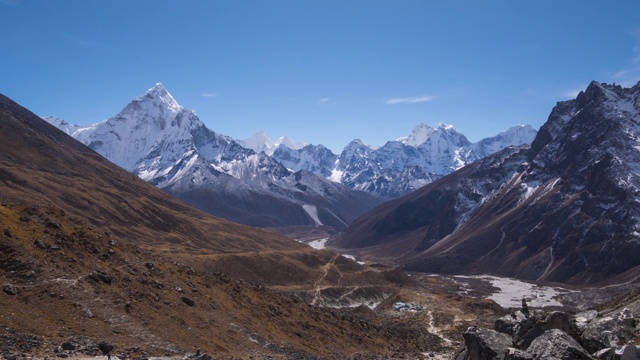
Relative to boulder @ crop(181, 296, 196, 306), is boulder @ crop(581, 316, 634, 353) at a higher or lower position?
higher

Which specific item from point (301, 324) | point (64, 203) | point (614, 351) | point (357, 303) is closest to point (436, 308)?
point (357, 303)

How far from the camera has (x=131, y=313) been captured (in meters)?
43.6

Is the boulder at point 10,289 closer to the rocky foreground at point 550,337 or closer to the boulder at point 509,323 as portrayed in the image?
the rocky foreground at point 550,337

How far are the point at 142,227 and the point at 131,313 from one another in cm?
16042

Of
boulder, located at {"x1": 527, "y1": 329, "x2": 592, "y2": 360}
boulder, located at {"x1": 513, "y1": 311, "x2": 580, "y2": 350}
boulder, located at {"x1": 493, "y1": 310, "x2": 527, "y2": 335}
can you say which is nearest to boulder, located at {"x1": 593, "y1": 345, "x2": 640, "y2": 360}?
boulder, located at {"x1": 527, "y1": 329, "x2": 592, "y2": 360}

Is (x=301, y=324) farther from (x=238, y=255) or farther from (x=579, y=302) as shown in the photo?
(x=579, y=302)

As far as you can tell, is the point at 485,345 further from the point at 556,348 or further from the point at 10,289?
the point at 10,289

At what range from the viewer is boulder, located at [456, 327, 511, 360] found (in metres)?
33.2

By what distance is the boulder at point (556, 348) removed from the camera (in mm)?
26031

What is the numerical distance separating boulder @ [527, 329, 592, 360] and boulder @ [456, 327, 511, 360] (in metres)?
5.41

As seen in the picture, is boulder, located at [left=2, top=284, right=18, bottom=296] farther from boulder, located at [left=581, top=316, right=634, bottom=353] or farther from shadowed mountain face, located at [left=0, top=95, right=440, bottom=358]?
boulder, located at [left=581, top=316, right=634, bottom=353]

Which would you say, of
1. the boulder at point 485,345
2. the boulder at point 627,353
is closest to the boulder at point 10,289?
the boulder at point 485,345

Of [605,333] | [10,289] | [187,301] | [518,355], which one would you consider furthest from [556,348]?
[10,289]

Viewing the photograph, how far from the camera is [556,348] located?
2655cm
